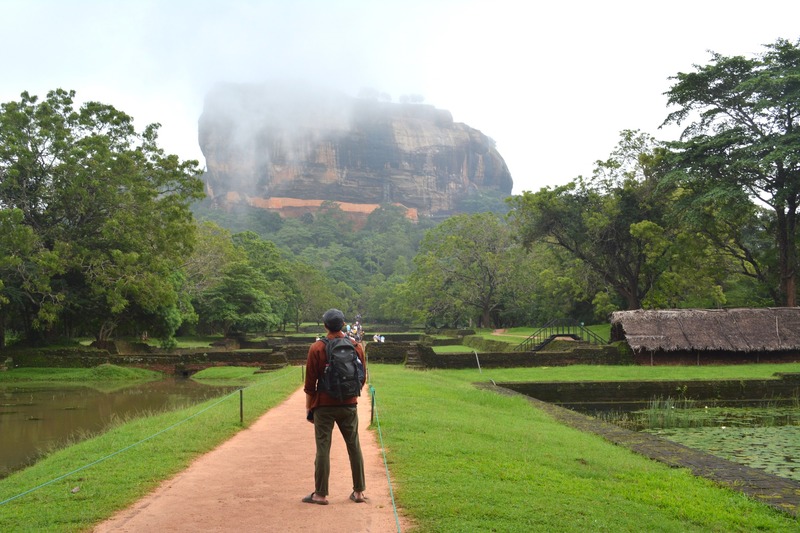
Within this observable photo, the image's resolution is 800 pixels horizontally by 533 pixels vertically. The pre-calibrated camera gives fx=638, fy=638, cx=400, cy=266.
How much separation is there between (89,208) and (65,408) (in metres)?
11.1

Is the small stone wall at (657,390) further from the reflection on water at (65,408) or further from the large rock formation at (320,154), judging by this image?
the large rock formation at (320,154)

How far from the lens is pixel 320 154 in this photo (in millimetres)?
159125

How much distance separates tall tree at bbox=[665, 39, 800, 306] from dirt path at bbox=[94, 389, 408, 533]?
2229 cm

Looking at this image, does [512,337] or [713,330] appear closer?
[713,330]

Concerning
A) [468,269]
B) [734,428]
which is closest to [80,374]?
[734,428]

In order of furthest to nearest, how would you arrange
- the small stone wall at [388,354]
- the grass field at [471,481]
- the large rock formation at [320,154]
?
the large rock formation at [320,154], the small stone wall at [388,354], the grass field at [471,481]

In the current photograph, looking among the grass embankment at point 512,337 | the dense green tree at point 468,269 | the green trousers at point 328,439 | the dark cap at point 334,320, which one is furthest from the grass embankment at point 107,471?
the dense green tree at point 468,269

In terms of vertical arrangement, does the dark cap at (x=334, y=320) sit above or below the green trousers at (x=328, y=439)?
above

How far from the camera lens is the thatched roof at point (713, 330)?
22812mm

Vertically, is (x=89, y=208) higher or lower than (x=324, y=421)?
higher

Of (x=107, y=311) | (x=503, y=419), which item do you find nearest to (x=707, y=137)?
(x=503, y=419)

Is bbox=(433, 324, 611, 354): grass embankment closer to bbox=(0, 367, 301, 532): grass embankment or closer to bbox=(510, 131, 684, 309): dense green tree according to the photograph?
bbox=(510, 131, 684, 309): dense green tree

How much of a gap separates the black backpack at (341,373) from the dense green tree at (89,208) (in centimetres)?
2086

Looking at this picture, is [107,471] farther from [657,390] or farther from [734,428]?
[657,390]
